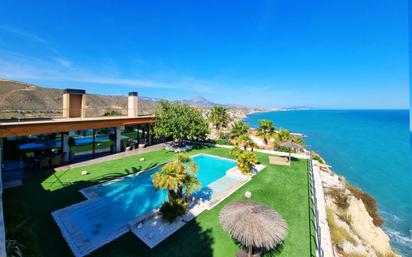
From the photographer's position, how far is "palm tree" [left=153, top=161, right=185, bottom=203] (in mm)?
8312

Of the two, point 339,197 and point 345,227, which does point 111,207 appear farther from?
point 339,197

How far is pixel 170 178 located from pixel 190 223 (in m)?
2.14

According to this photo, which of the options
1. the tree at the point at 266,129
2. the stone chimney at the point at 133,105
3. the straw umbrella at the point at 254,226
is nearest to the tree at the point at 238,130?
the tree at the point at 266,129

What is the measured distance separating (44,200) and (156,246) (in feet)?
23.0

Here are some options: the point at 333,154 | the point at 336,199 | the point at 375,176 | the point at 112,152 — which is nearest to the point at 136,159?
the point at 112,152

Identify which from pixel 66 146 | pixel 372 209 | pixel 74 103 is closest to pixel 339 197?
pixel 372 209

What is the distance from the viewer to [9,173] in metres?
12.0

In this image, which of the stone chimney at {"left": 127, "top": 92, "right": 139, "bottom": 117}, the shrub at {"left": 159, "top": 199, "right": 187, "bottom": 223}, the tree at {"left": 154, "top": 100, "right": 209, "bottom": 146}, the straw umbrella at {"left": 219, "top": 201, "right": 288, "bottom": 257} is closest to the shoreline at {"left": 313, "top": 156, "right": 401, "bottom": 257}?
the straw umbrella at {"left": 219, "top": 201, "right": 288, "bottom": 257}

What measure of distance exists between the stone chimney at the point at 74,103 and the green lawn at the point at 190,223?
209 inches

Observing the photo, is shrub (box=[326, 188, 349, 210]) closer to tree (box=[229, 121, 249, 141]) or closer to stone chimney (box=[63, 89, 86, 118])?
tree (box=[229, 121, 249, 141])

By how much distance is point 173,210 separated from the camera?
8.60 metres

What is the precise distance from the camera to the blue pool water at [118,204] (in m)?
8.32

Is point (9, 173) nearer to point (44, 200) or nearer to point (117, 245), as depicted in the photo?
point (44, 200)

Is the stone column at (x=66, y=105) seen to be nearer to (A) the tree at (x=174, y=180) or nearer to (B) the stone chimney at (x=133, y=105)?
(B) the stone chimney at (x=133, y=105)
